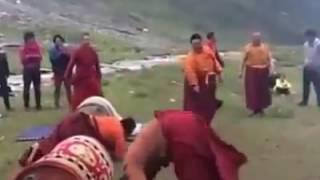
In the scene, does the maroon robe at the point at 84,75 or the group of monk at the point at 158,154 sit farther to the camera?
the maroon robe at the point at 84,75

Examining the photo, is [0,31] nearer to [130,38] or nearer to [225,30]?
[130,38]

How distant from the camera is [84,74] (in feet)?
47.0

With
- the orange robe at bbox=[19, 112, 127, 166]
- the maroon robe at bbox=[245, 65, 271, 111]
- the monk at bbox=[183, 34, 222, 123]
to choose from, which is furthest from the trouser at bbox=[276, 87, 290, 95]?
the orange robe at bbox=[19, 112, 127, 166]

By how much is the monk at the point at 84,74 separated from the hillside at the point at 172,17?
20.5 meters

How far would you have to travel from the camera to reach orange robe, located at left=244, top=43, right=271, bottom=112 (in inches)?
659

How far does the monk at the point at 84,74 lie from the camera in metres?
14.2

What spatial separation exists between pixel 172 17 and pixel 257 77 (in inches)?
1171

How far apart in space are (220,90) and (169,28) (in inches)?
890

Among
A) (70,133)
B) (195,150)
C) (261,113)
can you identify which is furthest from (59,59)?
(195,150)

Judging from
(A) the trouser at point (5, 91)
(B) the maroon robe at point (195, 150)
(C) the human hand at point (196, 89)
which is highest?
(B) the maroon robe at point (195, 150)

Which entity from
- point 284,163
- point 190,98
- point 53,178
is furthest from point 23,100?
point 53,178

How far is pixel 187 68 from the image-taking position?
540 inches

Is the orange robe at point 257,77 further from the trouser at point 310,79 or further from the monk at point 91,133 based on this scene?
the monk at point 91,133

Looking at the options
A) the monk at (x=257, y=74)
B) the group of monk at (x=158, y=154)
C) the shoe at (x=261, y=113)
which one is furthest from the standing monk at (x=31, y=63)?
the group of monk at (x=158, y=154)
